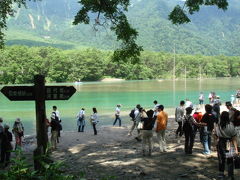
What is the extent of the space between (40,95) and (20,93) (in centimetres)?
48

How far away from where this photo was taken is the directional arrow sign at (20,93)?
5.79 m

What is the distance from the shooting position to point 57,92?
19.5ft

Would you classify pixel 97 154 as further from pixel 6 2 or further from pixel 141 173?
pixel 6 2

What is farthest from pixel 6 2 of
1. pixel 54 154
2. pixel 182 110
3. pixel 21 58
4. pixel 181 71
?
pixel 181 71

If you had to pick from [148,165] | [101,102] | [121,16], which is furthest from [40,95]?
[101,102]

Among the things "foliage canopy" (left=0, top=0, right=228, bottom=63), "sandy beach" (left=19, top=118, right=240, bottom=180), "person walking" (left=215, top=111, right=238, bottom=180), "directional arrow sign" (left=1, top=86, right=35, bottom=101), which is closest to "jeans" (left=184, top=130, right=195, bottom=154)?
"sandy beach" (left=19, top=118, right=240, bottom=180)

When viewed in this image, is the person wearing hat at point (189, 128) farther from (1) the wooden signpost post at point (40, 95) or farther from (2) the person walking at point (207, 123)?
(1) the wooden signpost post at point (40, 95)

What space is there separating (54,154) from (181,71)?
12974 cm

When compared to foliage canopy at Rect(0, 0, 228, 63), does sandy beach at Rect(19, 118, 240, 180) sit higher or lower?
lower

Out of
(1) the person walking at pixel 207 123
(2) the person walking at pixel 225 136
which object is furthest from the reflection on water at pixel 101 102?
(2) the person walking at pixel 225 136

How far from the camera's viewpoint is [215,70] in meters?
148

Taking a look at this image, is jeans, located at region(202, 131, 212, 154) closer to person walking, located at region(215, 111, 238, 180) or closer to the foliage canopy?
person walking, located at region(215, 111, 238, 180)

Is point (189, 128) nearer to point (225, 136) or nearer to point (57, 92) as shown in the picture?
point (225, 136)

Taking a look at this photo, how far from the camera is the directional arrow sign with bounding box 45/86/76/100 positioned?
5.85 m
